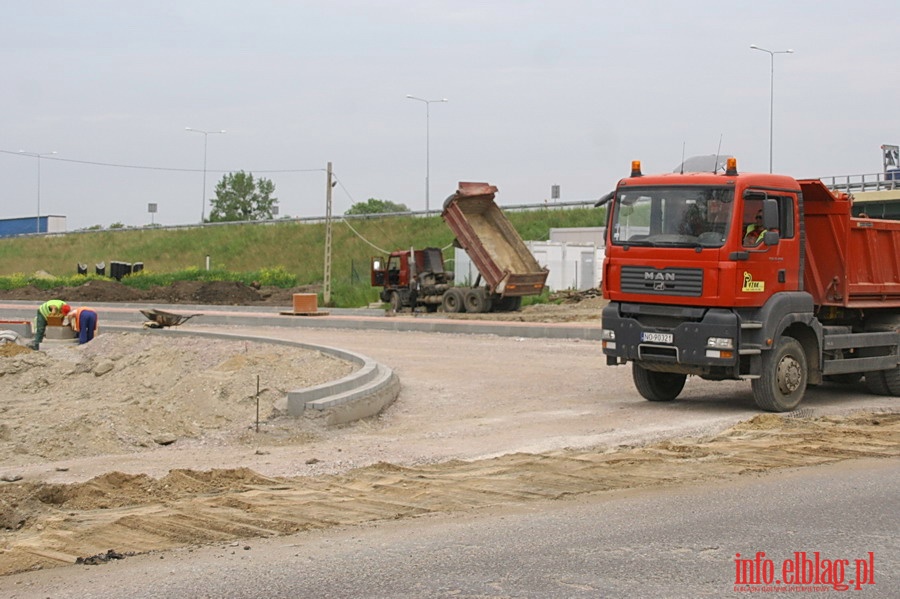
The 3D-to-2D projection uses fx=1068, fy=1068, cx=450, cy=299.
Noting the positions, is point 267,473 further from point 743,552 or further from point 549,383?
point 549,383

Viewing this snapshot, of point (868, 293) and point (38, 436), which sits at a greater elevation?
point (868, 293)

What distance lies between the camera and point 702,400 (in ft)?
49.6

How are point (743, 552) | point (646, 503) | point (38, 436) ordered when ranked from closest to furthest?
point (743, 552) → point (646, 503) → point (38, 436)

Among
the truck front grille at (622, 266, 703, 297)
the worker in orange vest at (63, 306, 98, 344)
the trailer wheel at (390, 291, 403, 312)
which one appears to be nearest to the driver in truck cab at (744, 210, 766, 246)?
the truck front grille at (622, 266, 703, 297)

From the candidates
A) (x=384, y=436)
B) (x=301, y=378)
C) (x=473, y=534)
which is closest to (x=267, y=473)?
(x=384, y=436)

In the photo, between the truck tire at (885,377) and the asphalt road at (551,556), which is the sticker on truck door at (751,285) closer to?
the truck tire at (885,377)

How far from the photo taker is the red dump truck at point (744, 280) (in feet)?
42.0

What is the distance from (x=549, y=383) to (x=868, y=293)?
16.3 feet

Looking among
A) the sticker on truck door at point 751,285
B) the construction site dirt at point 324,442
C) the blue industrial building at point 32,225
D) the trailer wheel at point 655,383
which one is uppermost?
the blue industrial building at point 32,225

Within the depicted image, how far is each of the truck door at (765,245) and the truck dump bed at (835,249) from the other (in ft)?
2.84

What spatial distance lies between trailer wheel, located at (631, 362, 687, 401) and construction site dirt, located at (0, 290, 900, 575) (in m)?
0.19

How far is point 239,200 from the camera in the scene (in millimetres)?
105125

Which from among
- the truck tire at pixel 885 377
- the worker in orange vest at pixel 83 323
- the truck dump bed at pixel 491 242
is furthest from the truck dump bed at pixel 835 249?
the truck dump bed at pixel 491 242

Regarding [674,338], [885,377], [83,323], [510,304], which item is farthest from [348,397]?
[510,304]
